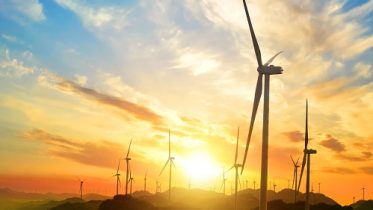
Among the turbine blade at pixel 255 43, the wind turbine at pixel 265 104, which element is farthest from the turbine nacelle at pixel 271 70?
the turbine blade at pixel 255 43

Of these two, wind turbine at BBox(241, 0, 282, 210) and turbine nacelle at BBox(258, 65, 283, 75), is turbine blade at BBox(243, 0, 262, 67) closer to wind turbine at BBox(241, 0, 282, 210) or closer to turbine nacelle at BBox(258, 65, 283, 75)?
wind turbine at BBox(241, 0, 282, 210)

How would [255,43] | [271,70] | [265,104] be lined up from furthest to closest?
1. [255,43]
2. [271,70]
3. [265,104]

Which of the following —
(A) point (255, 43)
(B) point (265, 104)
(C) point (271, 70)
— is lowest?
(B) point (265, 104)

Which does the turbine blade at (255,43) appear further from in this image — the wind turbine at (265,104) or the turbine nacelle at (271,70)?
the turbine nacelle at (271,70)

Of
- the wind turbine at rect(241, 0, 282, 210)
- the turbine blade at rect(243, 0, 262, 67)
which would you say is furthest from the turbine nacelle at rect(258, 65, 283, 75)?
the turbine blade at rect(243, 0, 262, 67)

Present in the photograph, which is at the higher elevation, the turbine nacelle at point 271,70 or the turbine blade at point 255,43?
the turbine blade at point 255,43

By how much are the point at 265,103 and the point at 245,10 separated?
603 inches

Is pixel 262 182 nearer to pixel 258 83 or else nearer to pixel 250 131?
pixel 250 131

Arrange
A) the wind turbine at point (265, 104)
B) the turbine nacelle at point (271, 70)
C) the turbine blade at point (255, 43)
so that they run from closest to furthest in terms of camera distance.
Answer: the wind turbine at point (265, 104), the turbine nacelle at point (271, 70), the turbine blade at point (255, 43)

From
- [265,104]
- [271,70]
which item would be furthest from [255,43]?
[265,104]

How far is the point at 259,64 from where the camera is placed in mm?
62281

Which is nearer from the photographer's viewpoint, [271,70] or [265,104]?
[265,104]

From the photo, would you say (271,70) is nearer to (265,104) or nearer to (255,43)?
(255,43)

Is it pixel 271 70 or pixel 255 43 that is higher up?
pixel 255 43
